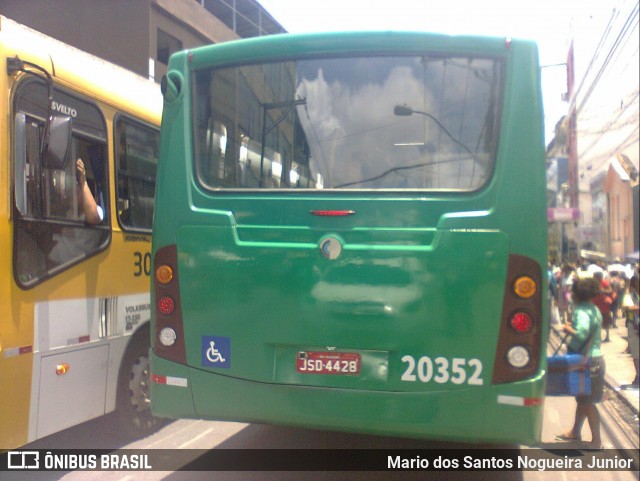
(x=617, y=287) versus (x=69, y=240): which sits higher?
(x=69, y=240)

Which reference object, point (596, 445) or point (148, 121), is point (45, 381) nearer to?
point (148, 121)

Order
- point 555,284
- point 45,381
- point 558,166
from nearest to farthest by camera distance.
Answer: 1. point 45,381
2. point 555,284
3. point 558,166

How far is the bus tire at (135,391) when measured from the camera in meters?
5.58

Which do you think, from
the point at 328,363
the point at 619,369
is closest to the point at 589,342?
the point at 328,363

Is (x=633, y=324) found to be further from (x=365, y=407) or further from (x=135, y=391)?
(x=135, y=391)

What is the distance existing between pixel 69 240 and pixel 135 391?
164cm

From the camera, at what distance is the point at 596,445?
19.2 ft

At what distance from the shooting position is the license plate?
3.89 m

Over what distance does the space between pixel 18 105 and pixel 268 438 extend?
11.8ft

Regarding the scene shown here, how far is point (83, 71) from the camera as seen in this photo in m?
5.23

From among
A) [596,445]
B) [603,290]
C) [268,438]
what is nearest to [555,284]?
[603,290]

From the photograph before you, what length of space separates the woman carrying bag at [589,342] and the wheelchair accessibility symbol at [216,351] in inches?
130

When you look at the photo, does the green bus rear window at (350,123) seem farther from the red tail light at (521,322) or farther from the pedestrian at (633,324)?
the pedestrian at (633,324)

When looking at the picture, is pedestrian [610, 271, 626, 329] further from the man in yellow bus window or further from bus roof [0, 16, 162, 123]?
the man in yellow bus window
